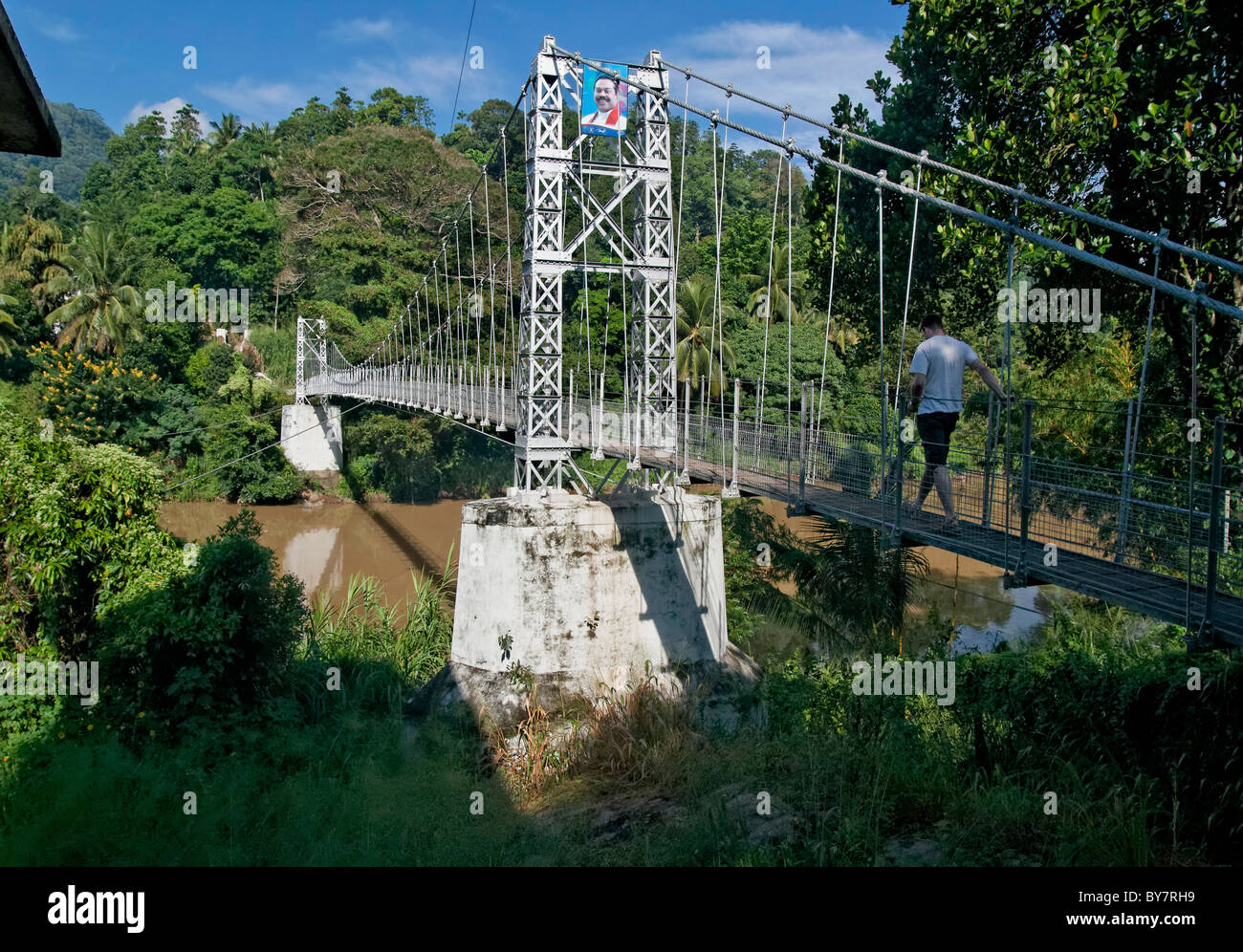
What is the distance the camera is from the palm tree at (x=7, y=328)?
22891 mm

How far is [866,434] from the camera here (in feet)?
18.6

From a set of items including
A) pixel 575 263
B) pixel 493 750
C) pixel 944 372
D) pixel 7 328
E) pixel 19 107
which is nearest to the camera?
pixel 19 107

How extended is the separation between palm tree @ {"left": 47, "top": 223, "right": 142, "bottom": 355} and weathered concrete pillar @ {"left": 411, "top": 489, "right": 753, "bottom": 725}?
64.8 ft

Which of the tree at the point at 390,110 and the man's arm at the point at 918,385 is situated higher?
the tree at the point at 390,110

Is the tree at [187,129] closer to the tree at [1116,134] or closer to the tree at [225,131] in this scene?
the tree at [225,131]

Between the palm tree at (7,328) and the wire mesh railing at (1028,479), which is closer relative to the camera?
the wire mesh railing at (1028,479)

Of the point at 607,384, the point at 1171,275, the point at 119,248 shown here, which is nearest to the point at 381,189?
the point at 119,248

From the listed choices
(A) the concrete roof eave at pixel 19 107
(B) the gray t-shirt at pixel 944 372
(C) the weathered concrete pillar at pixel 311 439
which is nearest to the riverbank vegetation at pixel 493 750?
(B) the gray t-shirt at pixel 944 372

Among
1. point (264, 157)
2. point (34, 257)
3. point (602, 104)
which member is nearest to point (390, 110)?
point (264, 157)

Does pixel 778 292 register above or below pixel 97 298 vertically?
above

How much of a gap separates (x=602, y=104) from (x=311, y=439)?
1869 cm

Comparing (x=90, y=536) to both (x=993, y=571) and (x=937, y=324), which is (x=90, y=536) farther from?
(x=993, y=571)

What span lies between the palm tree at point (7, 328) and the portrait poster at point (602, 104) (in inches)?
787

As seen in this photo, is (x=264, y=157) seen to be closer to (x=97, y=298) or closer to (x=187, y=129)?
(x=187, y=129)
